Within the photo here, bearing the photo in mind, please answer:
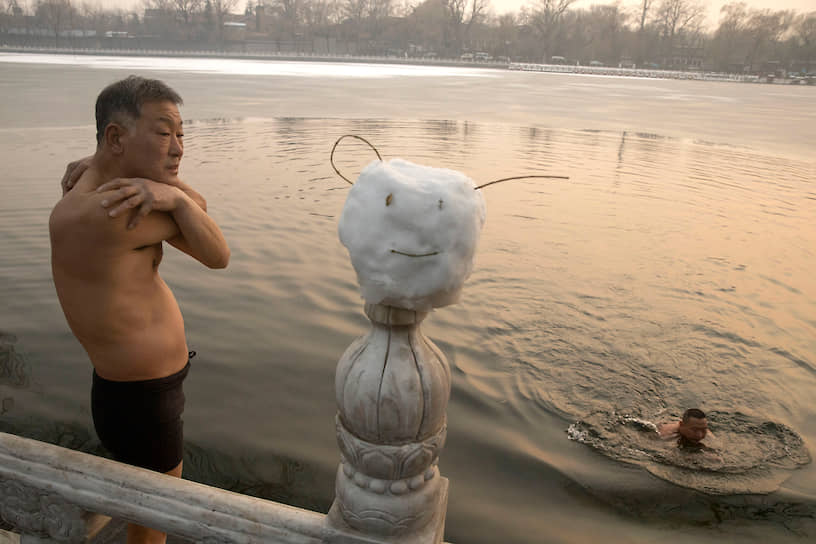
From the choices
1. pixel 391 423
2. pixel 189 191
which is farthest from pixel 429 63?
pixel 391 423

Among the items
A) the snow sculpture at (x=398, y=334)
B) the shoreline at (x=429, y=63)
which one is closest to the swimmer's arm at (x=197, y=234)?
the snow sculpture at (x=398, y=334)

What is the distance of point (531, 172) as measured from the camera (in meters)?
11.9

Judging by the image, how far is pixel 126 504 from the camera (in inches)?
74.6

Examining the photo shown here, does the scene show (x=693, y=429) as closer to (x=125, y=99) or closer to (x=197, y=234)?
(x=197, y=234)

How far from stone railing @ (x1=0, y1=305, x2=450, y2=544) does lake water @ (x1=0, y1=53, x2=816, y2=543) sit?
62.9 inches

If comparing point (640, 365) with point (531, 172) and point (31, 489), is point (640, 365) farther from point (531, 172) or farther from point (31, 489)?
point (531, 172)

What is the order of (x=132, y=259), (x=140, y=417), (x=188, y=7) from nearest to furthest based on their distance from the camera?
(x=132, y=259) < (x=140, y=417) < (x=188, y=7)

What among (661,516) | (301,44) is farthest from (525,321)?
(301,44)

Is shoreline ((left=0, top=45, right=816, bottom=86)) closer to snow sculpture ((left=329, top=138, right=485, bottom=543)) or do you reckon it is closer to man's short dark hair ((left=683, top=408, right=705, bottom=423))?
man's short dark hair ((left=683, top=408, right=705, bottom=423))

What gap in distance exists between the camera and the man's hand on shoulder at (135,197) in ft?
5.89

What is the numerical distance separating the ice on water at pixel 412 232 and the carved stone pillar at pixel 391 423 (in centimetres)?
8

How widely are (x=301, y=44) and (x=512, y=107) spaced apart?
66128 millimetres

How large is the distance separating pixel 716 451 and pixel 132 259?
12.5 ft

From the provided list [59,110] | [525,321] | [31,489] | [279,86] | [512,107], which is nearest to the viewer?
[31,489]
